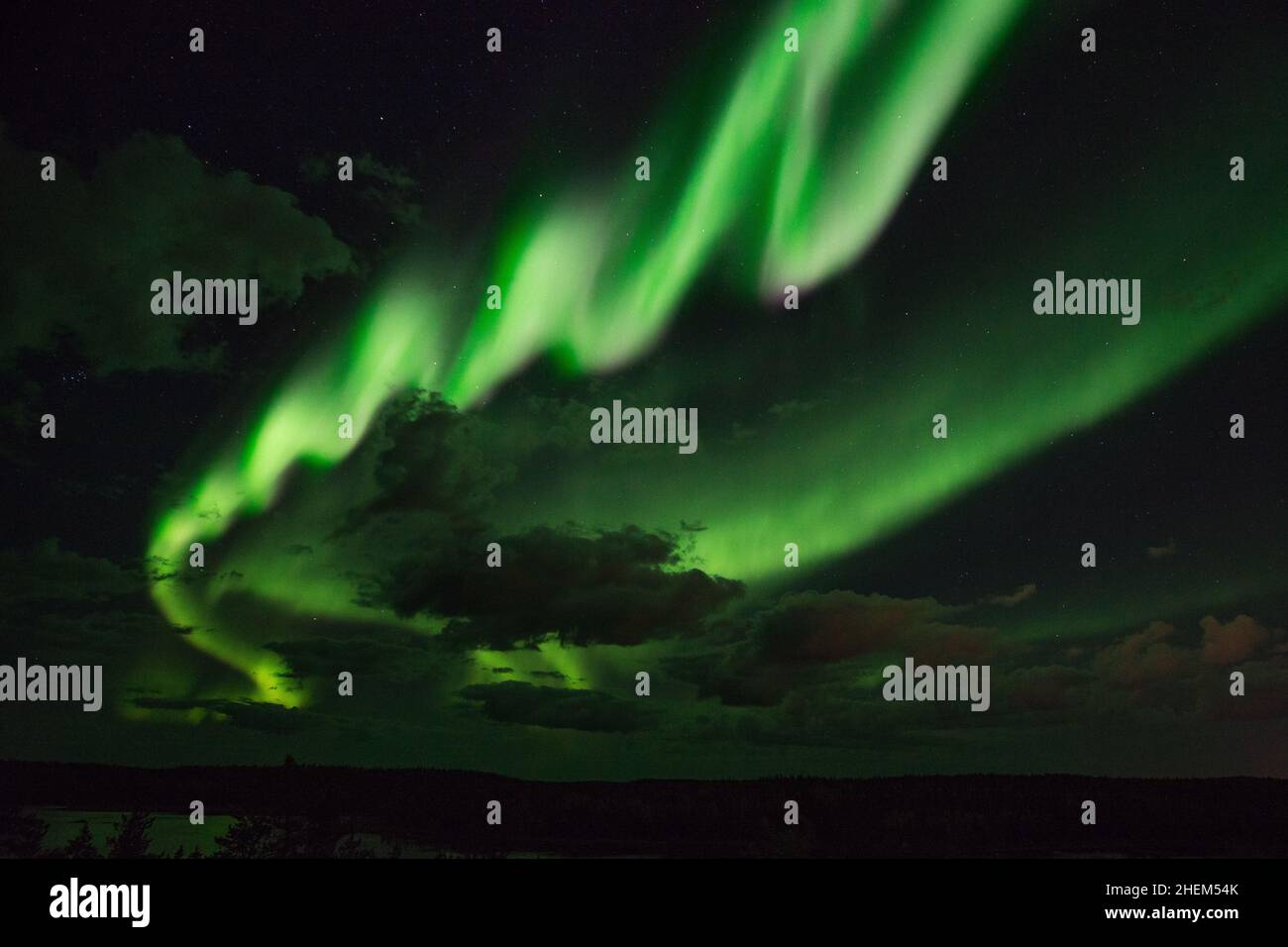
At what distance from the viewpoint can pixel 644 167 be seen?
80.2 ft

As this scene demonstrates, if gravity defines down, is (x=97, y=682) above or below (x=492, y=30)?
below

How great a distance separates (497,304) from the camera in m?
23.7

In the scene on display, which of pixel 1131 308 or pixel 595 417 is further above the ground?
pixel 1131 308
